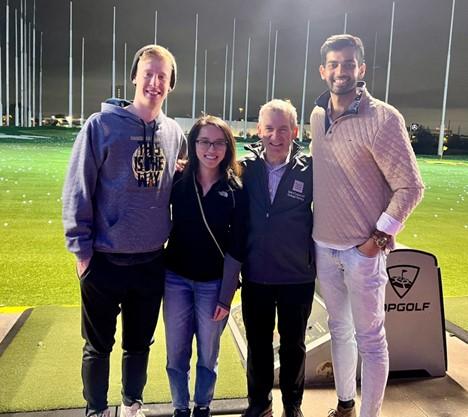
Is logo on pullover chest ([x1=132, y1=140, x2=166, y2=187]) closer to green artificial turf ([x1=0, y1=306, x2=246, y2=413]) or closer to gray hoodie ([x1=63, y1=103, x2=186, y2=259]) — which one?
gray hoodie ([x1=63, y1=103, x2=186, y2=259])

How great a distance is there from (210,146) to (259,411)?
149cm

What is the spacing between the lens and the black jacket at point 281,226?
271 centimetres

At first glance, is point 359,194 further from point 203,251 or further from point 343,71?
point 203,251

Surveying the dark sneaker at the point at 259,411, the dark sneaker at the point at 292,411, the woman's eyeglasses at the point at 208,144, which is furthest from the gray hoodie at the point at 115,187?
the dark sneaker at the point at 292,411

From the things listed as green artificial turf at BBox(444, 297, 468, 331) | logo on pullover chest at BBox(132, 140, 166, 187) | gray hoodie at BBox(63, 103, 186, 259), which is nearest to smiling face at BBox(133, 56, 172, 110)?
gray hoodie at BBox(63, 103, 186, 259)

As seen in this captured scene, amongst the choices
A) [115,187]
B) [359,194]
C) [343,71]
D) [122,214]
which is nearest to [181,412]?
A: [122,214]

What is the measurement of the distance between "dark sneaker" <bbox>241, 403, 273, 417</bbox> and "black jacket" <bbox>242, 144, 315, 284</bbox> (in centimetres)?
73

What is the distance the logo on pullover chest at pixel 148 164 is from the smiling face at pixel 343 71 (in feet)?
3.15

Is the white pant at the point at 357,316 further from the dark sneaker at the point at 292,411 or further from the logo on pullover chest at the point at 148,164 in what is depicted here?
the logo on pullover chest at the point at 148,164

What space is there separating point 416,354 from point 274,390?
39.4 inches

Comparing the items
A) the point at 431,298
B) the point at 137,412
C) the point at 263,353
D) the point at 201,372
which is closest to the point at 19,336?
the point at 137,412

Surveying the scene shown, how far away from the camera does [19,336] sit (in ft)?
12.9

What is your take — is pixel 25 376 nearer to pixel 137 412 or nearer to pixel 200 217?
pixel 137 412

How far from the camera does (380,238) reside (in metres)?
2.56
